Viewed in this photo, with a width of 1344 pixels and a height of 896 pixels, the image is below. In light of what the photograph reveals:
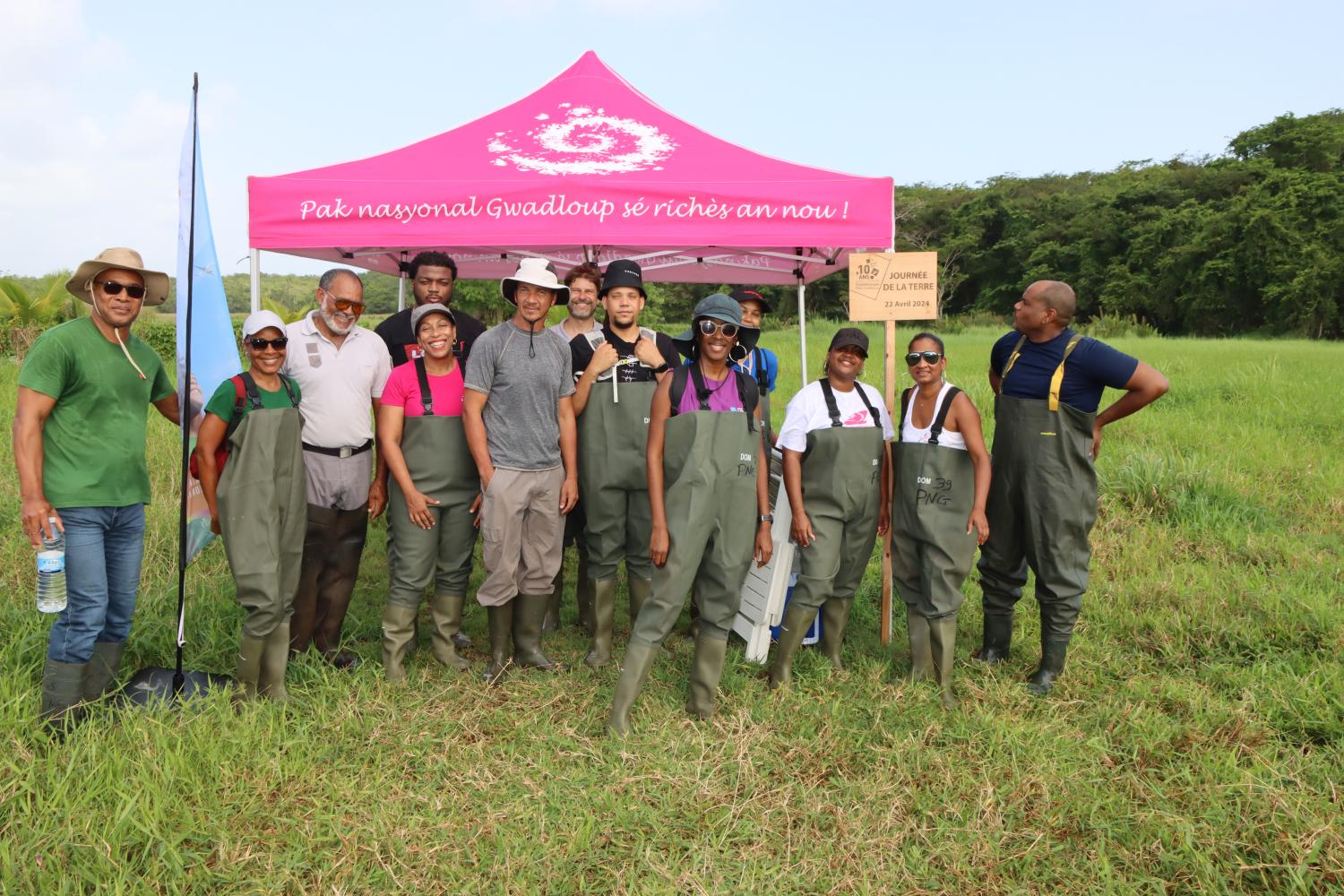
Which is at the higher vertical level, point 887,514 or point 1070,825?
point 887,514

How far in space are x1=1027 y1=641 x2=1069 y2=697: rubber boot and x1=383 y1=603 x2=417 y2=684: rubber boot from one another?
3.03 metres

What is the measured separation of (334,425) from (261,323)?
0.57 metres

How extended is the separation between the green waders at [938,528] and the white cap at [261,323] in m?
2.83

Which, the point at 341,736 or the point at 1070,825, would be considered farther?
the point at 341,736

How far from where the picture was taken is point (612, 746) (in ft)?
10.9

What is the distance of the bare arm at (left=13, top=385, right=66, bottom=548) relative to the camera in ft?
9.65

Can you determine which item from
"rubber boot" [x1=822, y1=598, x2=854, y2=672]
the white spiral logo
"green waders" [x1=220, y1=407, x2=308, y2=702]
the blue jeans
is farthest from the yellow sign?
the blue jeans

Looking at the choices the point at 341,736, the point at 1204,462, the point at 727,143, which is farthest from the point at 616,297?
the point at 1204,462

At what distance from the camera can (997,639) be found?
427cm

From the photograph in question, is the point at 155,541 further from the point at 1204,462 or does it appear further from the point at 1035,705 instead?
the point at 1204,462

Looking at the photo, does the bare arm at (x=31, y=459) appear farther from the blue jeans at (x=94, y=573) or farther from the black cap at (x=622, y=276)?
the black cap at (x=622, y=276)

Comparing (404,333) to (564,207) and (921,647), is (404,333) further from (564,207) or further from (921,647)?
(921,647)

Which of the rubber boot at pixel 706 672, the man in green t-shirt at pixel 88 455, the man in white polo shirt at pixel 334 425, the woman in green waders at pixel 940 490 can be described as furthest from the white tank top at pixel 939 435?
the man in green t-shirt at pixel 88 455

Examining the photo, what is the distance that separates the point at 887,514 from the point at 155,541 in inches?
203
